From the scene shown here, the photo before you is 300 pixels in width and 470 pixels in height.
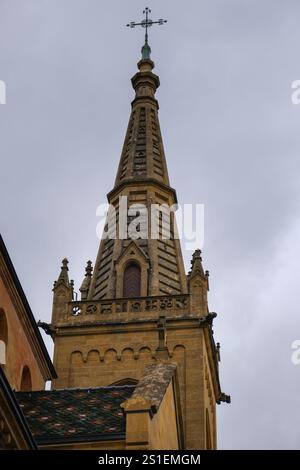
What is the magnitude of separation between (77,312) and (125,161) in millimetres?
10214

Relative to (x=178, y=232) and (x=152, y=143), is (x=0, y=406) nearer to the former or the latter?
(x=178, y=232)

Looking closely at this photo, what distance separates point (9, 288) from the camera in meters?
28.5

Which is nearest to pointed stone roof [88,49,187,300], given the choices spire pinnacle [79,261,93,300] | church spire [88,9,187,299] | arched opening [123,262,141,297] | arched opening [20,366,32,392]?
church spire [88,9,187,299]

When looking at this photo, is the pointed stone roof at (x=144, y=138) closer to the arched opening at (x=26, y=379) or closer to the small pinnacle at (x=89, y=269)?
the small pinnacle at (x=89, y=269)

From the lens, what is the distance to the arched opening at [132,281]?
140ft

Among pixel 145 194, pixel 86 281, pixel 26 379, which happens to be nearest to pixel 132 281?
pixel 86 281

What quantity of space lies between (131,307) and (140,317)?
2.13ft

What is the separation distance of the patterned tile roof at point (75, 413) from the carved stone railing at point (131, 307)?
1438 centimetres

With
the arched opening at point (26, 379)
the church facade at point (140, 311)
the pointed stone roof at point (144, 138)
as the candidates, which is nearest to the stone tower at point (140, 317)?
the church facade at point (140, 311)

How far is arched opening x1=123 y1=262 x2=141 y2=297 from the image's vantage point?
42594mm

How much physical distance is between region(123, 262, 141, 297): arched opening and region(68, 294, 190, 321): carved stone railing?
140cm

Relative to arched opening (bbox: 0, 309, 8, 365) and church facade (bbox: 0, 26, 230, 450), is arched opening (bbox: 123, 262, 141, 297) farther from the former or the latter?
arched opening (bbox: 0, 309, 8, 365)
